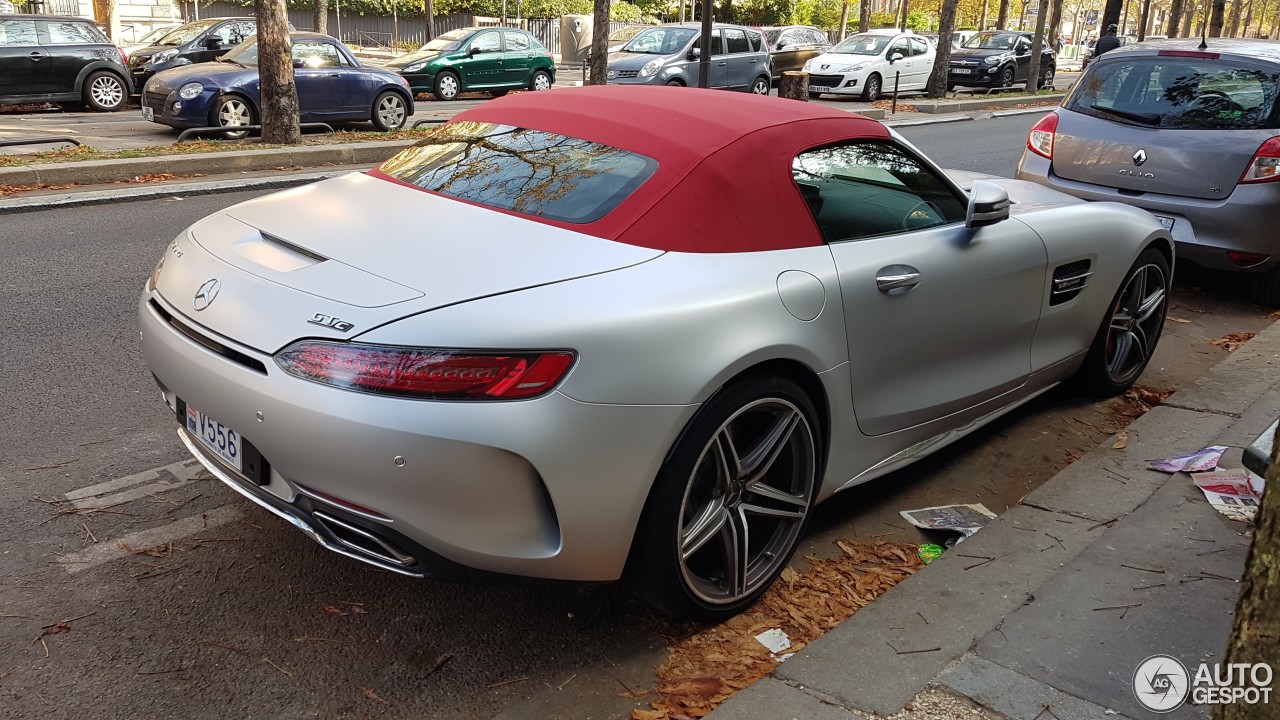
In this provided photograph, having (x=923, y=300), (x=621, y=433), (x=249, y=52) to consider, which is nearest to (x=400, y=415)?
(x=621, y=433)

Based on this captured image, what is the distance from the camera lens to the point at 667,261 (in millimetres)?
3016

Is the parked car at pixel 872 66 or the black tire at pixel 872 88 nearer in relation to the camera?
the parked car at pixel 872 66

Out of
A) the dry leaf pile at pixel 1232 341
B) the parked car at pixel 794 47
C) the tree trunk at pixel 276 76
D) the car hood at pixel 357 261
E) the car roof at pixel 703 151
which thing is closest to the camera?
the car hood at pixel 357 261

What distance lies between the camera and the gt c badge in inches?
103

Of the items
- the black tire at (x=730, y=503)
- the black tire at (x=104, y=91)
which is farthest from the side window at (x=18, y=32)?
the black tire at (x=730, y=503)

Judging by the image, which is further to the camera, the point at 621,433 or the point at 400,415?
the point at 621,433

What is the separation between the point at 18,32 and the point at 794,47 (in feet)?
58.5

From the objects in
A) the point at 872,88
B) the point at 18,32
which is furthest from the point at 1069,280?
the point at 872,88

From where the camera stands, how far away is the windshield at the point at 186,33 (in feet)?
61.5

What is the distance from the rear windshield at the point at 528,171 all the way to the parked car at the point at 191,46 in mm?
15327

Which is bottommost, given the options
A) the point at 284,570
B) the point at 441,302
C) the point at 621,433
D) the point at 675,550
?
the point at 284,570

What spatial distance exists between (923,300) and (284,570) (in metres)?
2.33

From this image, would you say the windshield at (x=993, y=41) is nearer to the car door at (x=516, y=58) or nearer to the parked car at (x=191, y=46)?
the car door at (x=516, y=58)

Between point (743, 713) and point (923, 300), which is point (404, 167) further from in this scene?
point (743, 713)
